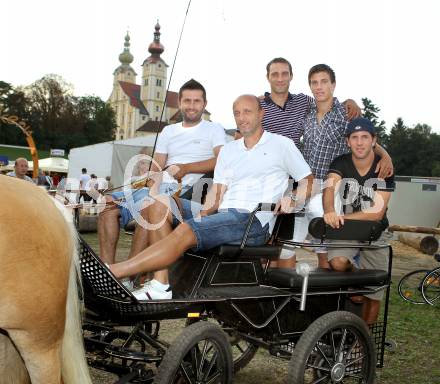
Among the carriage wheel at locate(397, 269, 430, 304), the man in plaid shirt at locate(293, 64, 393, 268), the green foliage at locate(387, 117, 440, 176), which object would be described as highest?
the green foliage at locate(387, 117, 440, 176)

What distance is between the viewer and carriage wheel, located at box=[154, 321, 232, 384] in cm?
267

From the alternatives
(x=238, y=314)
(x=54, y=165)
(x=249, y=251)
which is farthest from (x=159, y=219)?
(x=54, y=165)

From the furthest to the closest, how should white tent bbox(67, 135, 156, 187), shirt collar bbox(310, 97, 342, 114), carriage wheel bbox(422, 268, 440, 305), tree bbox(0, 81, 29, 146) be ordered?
tree bbox(0, 81, 29, 146) → white tent bbox(67, 135, 156, 187) → carriage wheel bbox(422, 268, 440, 305) → shirt collar bbox(310, 97, 342, 114)

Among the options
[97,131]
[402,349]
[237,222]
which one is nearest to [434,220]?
[402,349]

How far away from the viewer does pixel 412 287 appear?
8578 mm

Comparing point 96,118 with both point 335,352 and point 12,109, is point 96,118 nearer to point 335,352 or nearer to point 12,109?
point 12,109

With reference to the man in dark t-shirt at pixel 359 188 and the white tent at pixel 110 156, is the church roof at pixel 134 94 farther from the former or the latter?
the man in dark t-shirt at pixel 359 188

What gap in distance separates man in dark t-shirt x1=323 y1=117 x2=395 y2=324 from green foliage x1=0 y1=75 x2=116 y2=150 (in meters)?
63.4

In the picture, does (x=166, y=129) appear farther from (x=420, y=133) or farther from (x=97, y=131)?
(x=420, y=133)

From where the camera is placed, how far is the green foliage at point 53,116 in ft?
220

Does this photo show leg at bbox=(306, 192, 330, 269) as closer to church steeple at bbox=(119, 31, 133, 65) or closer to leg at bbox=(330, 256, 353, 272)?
leg at bbox=(330, 256, 353, 272)

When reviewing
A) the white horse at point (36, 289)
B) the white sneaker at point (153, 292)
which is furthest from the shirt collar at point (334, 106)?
the white horse at point (36, 289)

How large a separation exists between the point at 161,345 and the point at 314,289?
1.02 meters

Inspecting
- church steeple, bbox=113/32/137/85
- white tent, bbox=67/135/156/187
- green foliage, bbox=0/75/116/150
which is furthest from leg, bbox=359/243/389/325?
church steeple, bbox=113/32/137/85
